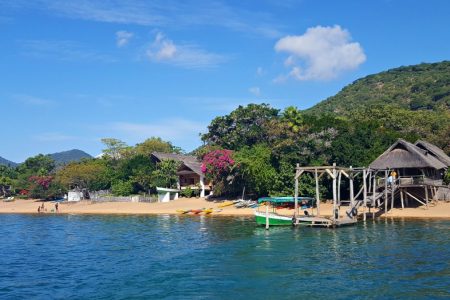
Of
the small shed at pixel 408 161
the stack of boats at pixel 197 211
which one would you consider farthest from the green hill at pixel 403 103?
the stack of boats at pixel 197 211

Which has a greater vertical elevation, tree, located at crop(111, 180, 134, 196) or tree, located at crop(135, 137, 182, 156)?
tree, located at crop(135, 137, 182, 156)

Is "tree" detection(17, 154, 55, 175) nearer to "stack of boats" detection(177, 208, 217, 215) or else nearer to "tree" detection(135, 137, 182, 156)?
"tree" detection(135, 137, 182, 156)

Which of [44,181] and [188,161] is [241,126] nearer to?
[188,161]

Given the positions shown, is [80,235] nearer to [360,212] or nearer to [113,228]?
[113,228]

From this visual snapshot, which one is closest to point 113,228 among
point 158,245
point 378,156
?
point 158,245

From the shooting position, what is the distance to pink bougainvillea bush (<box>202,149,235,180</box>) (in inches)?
2194

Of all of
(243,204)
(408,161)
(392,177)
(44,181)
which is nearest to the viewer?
(392,177)

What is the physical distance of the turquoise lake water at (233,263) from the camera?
1900cm

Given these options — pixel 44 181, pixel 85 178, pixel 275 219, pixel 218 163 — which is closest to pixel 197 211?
pixel 218 163

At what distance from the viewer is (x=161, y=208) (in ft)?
192

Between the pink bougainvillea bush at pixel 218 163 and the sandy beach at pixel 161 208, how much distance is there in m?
3.50

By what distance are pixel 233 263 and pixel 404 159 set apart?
84.0ft

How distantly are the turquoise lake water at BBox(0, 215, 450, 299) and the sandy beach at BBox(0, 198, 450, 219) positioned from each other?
16.0 feet

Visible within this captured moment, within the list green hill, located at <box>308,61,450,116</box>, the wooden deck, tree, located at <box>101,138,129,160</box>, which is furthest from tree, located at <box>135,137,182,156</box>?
the wooden deck
